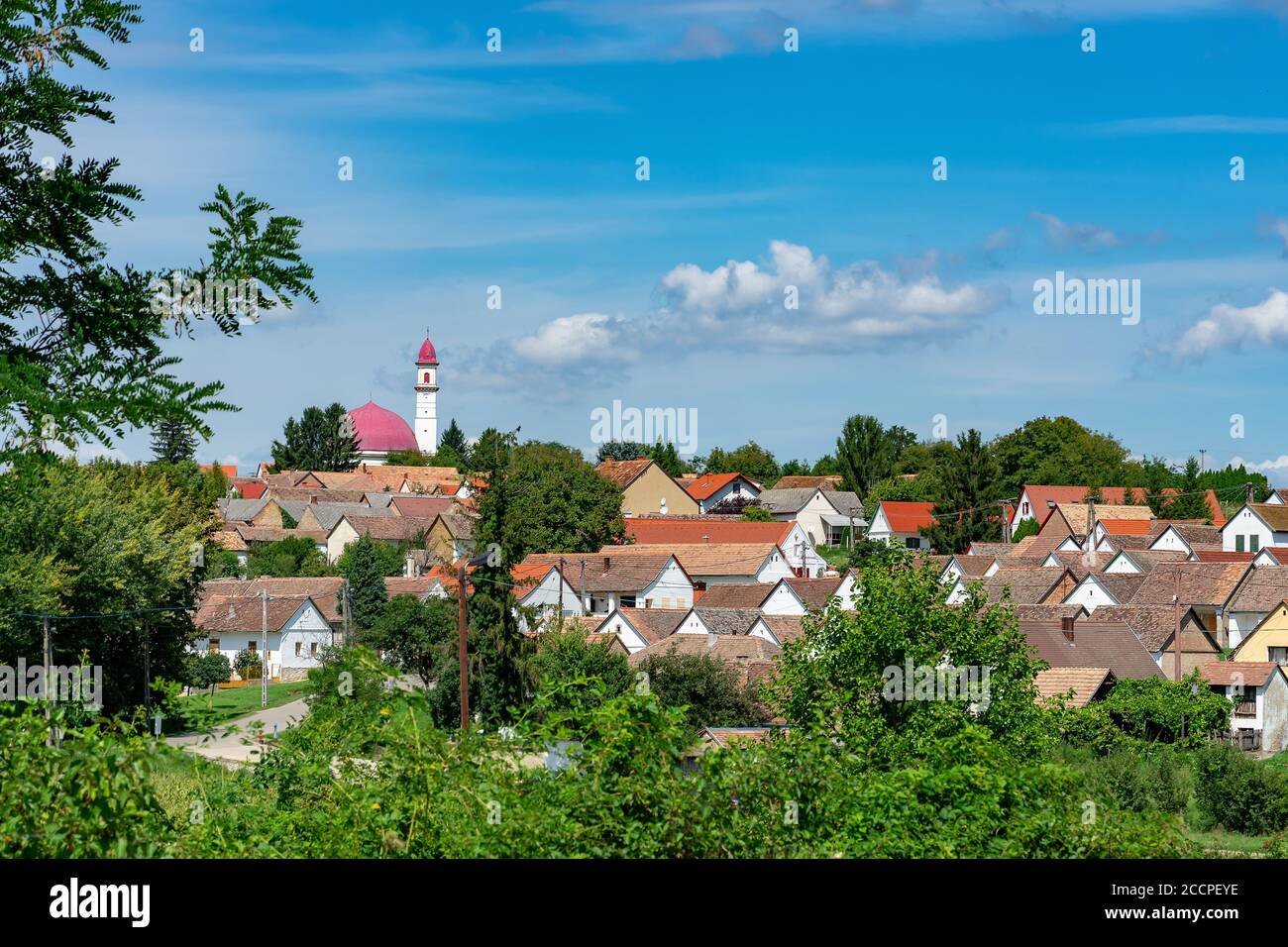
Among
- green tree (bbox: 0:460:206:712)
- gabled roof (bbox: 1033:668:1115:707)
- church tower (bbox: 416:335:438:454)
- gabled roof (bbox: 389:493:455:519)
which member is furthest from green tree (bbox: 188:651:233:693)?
church tower (bbox: 416:335:438:454)

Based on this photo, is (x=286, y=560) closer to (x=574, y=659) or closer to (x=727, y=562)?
(x=727, y=562)

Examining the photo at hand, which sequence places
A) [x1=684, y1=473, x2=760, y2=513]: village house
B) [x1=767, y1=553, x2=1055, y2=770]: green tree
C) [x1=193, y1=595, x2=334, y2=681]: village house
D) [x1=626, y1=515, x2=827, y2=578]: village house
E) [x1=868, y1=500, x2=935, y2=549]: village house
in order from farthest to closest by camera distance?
[x1=684, y1=473, x2=760, y2=513]: village house < [x1=868, y1=500, x2=935, y2=549]: village house < [x1=626, y1=515, x2=827, y2=578]: village house < [x1=193, y1=595, x2=334, y2=681]: village house < [x1=767, y1=553, x2=1055, y2=770]: green tree

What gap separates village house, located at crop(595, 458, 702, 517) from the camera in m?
105

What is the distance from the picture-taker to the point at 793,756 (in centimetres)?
746

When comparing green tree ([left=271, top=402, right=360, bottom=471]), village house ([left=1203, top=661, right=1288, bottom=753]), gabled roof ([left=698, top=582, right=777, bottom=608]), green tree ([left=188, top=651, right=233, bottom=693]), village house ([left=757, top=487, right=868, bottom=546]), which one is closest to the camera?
village house ([left=1203, top=661, right=1288, bottom=753])

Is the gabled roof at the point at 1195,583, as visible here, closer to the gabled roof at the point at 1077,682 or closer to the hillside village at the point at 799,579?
the hillside village at the point at 799,579

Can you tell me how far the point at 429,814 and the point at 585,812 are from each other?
75cm

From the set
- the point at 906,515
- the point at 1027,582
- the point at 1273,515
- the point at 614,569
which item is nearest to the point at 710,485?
the point at 906,515

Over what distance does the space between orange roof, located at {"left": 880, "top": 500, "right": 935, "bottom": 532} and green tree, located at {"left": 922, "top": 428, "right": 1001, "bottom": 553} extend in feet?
20.1

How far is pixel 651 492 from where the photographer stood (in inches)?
4161

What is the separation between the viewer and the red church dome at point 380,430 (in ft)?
549

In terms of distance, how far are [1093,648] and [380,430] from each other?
12995cm

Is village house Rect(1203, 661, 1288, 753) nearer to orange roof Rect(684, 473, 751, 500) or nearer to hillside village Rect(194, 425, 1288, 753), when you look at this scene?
hillside village Rect(194, 425, 1288, 753)

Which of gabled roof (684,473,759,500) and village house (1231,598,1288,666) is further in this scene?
gabled roof (684,473,759,500)
